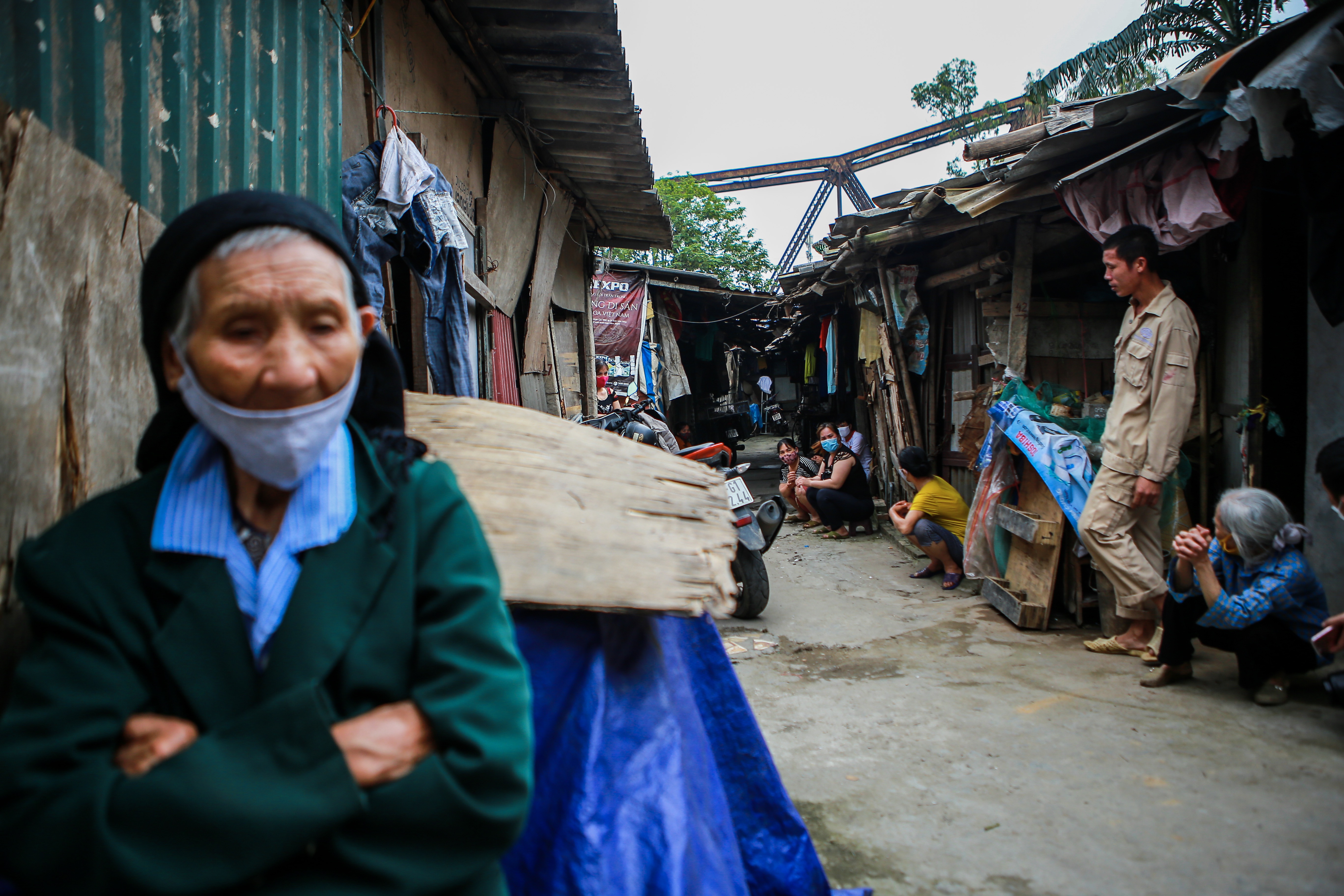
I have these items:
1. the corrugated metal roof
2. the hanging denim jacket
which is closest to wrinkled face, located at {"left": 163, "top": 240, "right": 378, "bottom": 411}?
the hanging denim jacket

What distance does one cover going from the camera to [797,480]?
9891 millimetres

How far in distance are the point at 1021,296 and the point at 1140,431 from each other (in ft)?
5.81

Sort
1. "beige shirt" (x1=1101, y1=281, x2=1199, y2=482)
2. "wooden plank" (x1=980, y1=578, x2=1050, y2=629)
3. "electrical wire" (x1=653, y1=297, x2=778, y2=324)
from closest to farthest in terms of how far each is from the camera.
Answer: "beige shirt" (x1=1101, y1=281, x2=1199, y2=482), "wooden plank" (x1=980, y1=578, x2=1050, y2=629), "electrical wire" (x1=653, y1=297, x2=778, y2=324)

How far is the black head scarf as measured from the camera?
3.24ft

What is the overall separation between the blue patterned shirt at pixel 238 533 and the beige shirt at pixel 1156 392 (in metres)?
4.20

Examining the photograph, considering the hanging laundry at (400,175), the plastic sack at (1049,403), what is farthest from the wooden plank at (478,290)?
the plastic sack at (1049,403)

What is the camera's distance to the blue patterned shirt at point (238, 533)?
984mm

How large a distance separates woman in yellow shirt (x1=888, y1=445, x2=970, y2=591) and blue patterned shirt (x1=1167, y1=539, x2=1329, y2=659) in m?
2.91

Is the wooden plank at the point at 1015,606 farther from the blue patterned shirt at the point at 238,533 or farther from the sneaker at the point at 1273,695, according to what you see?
the blue patterned shirt at the point at 238,533

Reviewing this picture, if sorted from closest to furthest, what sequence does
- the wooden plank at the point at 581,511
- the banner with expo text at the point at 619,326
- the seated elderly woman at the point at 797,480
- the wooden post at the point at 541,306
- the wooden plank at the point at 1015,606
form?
the wooden plank at the point at 581,511
the wooden plank at the point at 1015,606
the wooden post at the point at 541,306
the seated elderly woman at the point at 797,480
the banner with expo text at the point at 619,326

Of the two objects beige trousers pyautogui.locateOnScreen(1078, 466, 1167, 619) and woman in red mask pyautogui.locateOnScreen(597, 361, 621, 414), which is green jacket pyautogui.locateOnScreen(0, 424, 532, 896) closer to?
beige trousers pyautogui.locateOnScreen(1078, 466, 1167, 619)

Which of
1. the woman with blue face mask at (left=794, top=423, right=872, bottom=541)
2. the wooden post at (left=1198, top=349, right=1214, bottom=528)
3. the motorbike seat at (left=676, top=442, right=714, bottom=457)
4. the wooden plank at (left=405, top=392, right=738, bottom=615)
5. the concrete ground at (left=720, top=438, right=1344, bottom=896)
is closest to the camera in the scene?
the wooden plank at (left=405, top=392, right=738, bottom=615)

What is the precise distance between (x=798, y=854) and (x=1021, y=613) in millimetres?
3494

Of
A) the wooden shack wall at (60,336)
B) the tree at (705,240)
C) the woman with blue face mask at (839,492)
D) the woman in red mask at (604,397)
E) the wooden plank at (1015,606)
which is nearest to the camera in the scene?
the wooden shack wall at (60,336)
